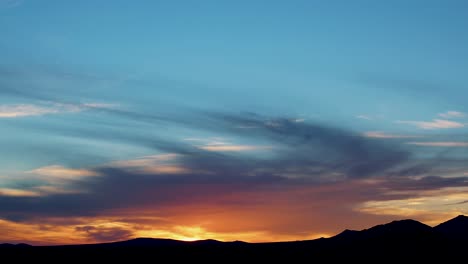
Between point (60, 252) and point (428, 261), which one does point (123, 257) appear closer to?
point (60, 252)

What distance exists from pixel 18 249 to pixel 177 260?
144 ft

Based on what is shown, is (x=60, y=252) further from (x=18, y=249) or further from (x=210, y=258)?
(x=210, y=258)

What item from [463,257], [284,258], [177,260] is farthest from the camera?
[463,257]

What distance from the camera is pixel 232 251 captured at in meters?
176

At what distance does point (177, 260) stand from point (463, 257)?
88.8 metres

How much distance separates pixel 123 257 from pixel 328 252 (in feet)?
209

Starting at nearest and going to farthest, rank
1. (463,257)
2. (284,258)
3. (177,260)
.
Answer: (177,260), (284,258), (463,257)

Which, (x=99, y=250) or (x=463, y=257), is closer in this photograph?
(x=99, y=250)

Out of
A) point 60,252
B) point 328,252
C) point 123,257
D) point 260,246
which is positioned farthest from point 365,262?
point 60,252

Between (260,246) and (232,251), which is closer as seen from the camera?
(232,251)

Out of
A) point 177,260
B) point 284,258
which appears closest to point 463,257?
point 284,258

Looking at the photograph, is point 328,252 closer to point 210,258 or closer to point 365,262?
point 365,262

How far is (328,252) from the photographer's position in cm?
18825

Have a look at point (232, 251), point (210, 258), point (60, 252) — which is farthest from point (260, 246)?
point (60, 252)
